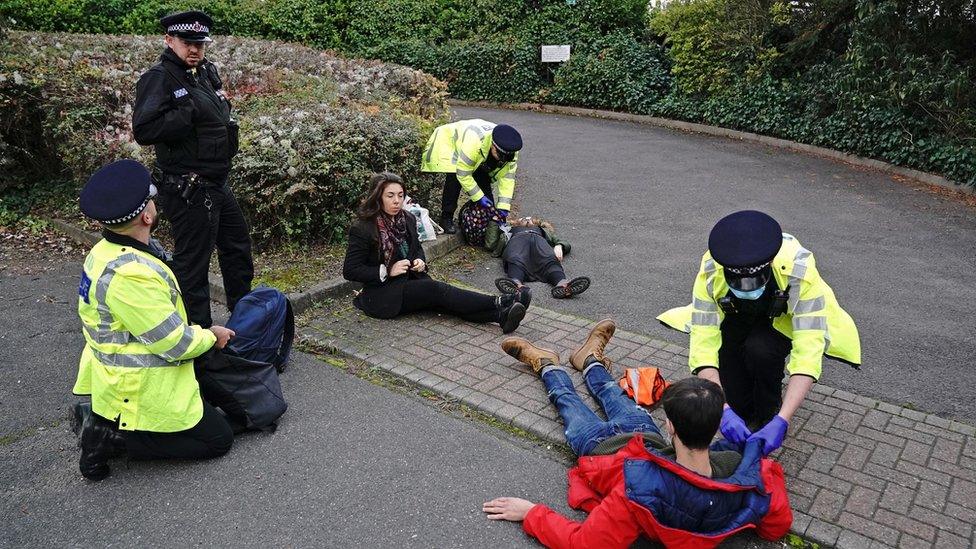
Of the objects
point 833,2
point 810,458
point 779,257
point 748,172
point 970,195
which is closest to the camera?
point 779,257

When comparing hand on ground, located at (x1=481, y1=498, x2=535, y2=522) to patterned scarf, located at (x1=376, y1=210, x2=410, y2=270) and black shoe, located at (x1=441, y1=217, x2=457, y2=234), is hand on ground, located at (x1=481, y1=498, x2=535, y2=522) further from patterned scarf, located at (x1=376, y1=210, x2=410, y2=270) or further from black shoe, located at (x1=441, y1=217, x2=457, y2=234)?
black shoe, located at (x1=441, y1=217, x2=457, y2=234)

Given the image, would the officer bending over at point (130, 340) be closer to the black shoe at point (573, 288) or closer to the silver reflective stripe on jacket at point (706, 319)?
the silver reflective stripe on jacket at point (706, 319)

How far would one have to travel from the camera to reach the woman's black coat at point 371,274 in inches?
216

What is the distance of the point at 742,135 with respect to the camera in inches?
544

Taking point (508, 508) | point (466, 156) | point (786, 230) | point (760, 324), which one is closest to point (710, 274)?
point (760, 324)

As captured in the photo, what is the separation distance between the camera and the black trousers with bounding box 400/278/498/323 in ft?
17.9

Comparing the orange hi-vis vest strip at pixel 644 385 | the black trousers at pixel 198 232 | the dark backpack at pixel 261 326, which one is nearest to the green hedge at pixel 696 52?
the orange hi-vis vest strip at pixel 644 385

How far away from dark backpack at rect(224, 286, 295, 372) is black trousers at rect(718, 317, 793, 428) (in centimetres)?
266

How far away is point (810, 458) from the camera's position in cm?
386

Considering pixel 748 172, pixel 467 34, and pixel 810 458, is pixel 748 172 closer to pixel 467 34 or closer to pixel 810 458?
pixel 810 458

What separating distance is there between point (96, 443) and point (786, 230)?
725cm

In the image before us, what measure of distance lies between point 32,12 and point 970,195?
A: 18.0 metres

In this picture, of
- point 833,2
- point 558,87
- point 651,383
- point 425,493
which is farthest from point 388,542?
point 558,87

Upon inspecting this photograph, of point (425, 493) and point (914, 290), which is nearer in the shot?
point (425, 493)
